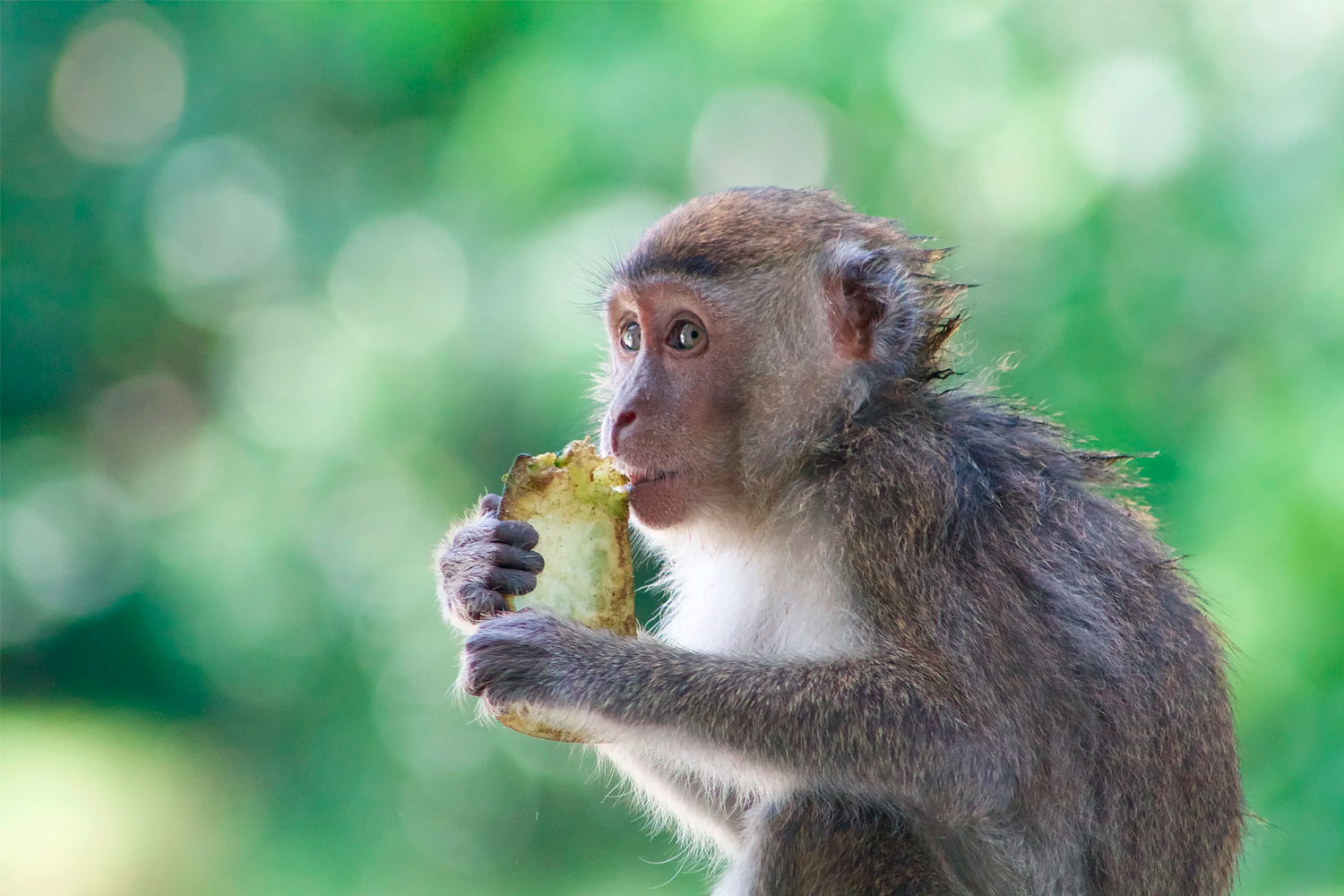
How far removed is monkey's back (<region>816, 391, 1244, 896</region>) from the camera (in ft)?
11.4

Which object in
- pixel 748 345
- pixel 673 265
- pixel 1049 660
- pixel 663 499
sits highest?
pixel 673 265

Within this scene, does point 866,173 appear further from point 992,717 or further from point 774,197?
point 992,717

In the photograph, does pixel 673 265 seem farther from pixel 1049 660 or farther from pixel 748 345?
pixel 1049 660

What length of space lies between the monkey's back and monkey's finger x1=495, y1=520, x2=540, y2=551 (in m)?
0.81

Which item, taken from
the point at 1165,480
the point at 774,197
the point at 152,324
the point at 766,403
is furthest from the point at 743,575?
the point at 152,324

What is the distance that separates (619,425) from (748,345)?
0.45 metres

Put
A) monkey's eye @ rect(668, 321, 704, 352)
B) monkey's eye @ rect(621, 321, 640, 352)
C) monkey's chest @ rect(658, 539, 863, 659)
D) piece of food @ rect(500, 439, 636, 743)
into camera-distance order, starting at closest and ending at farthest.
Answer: monkey's chest @ rect(658, 539, 863, 659) → piece of food @ rect(500, 439, 636, 743) → monkey's eye @ rect(668, 321, 704, 352) → monkey's eye @ rect(621, 321, 640, 352)

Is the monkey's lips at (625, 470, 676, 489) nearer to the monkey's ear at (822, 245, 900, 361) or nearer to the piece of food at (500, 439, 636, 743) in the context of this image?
the piece of food at (500, 439, 636, 743)

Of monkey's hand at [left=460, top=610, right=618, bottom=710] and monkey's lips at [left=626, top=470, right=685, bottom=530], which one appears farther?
monkey's lips at [left=626, top=470, right=685, bottom=530]

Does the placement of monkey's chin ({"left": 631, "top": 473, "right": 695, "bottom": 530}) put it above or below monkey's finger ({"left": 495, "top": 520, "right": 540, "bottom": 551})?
above

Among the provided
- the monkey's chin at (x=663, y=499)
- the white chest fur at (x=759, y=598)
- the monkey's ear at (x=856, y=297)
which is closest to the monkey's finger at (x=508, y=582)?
the monkey's chin at (x=663, y=499)

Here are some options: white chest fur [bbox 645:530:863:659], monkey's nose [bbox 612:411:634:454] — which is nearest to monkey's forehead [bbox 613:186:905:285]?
monkey's nose [bbox 612:411:634:454]

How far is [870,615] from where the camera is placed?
3516 mm

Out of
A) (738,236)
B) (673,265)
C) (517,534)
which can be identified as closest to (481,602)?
(517,534)
